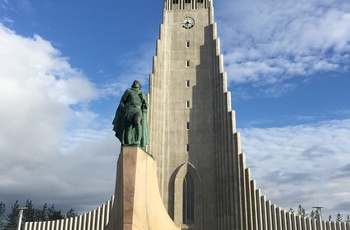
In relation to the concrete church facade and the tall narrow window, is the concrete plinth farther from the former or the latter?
the tall narrow window

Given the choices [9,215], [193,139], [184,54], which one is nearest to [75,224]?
[193,139]

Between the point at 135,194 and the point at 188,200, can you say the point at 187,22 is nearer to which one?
the point at 188,200

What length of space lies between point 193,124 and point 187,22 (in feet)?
29.6

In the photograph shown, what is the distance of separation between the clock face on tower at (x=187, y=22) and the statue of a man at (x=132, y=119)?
18950 millimetres

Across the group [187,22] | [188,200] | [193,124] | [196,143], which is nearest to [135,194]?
[188,200]

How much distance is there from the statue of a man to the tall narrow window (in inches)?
574

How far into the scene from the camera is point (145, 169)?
12961 mm

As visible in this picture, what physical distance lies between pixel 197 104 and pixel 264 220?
390 inches

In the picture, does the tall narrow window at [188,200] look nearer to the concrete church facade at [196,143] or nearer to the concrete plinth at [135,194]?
the concrete church facade at [196,143]

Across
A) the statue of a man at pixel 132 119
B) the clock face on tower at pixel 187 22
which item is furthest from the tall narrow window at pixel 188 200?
the statue of a man at pixel 132 119

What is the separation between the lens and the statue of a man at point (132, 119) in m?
13.2

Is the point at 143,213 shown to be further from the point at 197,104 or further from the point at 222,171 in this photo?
the point at 197,104

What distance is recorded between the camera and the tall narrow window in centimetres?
2673

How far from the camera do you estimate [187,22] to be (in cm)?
3206
